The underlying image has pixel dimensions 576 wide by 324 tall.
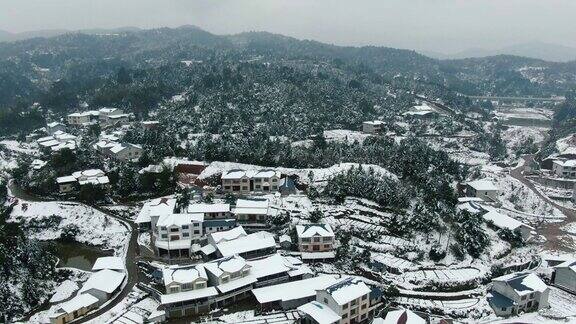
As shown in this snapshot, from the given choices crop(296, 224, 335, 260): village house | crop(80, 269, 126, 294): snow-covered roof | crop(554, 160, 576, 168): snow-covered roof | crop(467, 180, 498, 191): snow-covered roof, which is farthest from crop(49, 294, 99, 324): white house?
crop(554, 160, 576, 168): snow-covered roof

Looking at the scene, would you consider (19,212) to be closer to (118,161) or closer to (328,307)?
(118,161)

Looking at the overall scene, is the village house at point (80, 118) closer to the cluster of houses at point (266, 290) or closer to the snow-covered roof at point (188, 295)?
the cluster of houses at point (266, 290)

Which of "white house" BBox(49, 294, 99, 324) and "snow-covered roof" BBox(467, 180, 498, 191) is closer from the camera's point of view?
"white house" BBox(49, 294, 99, 324)

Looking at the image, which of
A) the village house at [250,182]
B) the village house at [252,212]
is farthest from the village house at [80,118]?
the village house at [252,212]

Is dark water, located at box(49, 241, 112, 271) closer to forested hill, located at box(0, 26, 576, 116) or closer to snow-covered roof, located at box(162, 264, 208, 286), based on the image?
snow-covered roof, located at box(162, 264, 208, 286)

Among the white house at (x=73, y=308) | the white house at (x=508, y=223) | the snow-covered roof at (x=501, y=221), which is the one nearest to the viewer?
the white house at (x=73, y=308)

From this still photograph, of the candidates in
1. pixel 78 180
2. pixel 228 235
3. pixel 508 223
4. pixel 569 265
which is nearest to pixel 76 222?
pixel 78 180
